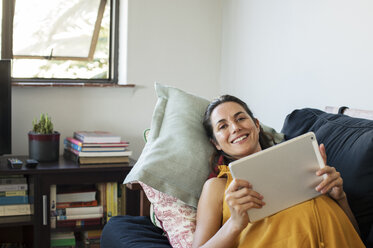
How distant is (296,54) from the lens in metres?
2.67

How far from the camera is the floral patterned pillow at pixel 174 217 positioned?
71.2 inches

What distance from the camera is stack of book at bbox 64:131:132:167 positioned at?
9.24 feet

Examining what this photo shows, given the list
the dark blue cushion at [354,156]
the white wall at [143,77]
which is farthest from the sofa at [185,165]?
the white wall at [143,77]

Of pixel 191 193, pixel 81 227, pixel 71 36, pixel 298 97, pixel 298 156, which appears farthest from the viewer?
pixel 71 36

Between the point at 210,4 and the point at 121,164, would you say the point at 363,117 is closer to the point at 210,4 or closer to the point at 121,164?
the point at 121,164

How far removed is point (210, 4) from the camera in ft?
11.2

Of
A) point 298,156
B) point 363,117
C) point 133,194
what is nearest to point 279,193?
point 298,156

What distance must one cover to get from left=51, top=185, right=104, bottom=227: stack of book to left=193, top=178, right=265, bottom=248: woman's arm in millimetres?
1307

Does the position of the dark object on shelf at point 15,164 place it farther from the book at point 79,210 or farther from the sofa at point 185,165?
the sofa at point 185,165

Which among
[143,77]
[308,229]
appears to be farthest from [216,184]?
[143,77]

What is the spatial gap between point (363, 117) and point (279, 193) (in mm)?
641

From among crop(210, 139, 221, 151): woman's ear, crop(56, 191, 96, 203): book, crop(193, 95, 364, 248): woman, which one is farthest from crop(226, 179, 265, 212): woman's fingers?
crop(56, 191, 96, 203): book

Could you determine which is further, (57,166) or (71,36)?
(71,36)

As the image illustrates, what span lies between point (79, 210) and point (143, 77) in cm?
93
